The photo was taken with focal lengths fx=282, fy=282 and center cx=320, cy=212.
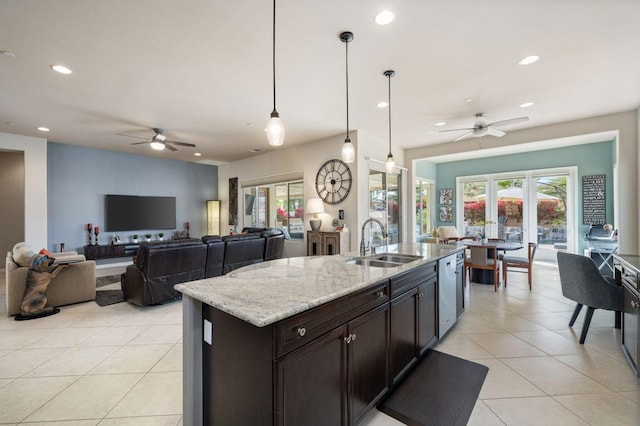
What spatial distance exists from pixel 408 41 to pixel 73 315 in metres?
5.00

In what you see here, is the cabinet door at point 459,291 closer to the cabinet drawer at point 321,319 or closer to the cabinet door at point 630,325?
the cabinet door at point 630,325

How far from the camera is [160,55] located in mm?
2838

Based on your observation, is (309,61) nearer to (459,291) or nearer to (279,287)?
(279,287)

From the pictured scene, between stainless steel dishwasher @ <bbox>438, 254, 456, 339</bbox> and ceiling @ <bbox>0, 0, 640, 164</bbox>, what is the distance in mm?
2123

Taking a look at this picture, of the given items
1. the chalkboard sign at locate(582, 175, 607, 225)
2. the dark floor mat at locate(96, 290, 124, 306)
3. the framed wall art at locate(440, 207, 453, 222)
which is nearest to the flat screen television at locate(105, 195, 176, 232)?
the dark floor mat at locate(96, 290, 124, 306)

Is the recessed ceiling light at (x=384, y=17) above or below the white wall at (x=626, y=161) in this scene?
above

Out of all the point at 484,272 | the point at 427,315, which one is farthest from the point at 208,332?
the point at 484,272

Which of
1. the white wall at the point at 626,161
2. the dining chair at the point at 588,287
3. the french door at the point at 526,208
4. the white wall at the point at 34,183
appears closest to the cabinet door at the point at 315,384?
the dining chair at the point at 588,287

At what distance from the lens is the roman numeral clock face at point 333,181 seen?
18.6 feet

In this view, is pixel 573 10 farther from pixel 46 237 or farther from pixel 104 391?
pixel 46 237

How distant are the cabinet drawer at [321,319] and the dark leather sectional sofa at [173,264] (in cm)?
298

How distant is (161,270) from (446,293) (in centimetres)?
347

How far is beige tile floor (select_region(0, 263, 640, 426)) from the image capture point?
1.86 meters

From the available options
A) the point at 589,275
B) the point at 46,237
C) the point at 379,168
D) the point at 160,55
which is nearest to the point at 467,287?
the point at 589,275
